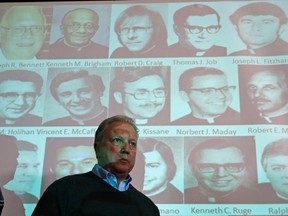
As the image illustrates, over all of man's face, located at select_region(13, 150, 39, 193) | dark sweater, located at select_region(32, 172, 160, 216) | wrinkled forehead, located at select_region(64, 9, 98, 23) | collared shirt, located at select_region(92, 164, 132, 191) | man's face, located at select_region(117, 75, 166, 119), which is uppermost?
wrinkled forehead, located at select_region(64, 9, 98, 23)

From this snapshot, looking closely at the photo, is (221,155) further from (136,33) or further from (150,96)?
(136,33)

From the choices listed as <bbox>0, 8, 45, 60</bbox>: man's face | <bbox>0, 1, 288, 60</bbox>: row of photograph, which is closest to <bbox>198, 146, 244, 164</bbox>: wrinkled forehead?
<bbox>0, 1, 288, 60</bbox>: row of photograph

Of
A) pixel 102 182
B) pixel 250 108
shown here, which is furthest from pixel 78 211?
pixel 250 108

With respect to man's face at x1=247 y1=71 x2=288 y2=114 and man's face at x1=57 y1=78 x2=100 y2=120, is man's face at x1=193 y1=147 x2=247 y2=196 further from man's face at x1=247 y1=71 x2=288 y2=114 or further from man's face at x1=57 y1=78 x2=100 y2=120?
man's face at x1=57 y1=78 x2=100 y2=120

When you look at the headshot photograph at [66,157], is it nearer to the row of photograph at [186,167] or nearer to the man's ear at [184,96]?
the row of photograph at [186,167]

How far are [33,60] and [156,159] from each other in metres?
0.80

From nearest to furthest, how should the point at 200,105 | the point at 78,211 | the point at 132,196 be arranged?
the point at 78,211
the point at 132,196
the point at 200,105

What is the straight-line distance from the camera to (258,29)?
2.19 meters

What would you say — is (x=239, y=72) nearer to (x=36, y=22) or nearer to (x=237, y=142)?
(x=237, y=142)

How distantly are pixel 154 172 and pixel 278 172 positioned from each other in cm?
53

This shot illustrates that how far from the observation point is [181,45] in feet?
7.22

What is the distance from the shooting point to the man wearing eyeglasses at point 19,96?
2.08 metres

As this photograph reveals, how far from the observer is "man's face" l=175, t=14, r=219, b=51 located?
2.19 metres

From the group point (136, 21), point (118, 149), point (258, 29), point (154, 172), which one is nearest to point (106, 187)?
point (118, 149)
